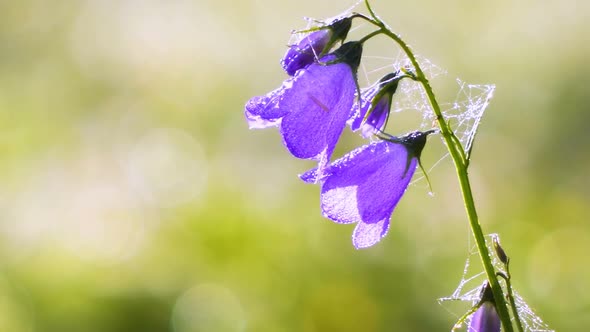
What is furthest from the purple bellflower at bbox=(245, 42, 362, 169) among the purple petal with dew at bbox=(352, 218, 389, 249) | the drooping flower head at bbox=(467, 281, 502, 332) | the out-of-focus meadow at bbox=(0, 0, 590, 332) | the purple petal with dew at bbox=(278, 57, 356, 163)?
the out-of-focus meadow at bbox=(0, 0, 590, 332)

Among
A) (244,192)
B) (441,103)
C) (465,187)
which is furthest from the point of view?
(244,192)

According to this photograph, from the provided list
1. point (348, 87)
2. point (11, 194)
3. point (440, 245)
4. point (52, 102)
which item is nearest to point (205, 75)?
point (52, 102)

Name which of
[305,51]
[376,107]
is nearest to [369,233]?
[376,107]

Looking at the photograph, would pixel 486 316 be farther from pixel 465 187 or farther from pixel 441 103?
pixel 441 103

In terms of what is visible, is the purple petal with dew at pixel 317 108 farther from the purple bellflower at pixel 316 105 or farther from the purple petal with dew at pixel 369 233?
the purple petal with dew at pixel 369 233

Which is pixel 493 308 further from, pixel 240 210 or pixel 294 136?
pixel 240 210

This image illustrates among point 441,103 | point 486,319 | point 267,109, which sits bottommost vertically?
point 486,319
